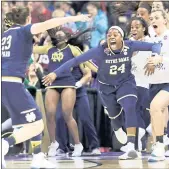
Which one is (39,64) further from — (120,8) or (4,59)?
(4,59)

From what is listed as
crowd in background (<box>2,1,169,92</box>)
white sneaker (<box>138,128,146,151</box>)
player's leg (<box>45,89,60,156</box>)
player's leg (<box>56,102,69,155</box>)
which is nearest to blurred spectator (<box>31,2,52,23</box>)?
crowd in background (<box>2,1,169,92</box>)

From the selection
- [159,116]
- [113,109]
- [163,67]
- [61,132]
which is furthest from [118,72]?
[61,132]

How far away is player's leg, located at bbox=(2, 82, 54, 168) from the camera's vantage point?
19.1ft

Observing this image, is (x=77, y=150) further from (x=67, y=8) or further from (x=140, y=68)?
(x=67, y=8)

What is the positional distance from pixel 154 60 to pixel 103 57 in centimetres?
100

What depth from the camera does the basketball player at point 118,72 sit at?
7199 millimetres

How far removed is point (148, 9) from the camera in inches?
346

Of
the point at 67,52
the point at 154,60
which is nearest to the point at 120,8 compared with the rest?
the point at 67,52

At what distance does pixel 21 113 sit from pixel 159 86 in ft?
6.89

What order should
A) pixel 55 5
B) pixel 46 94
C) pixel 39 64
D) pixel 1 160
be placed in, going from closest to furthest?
pixel 1 160 → pixel 46 94 → pixel 39 64 → pixel 55 5

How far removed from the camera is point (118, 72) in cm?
739

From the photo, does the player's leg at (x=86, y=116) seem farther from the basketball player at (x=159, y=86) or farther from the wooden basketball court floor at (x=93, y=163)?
the basketball player at (x=159, y=86)

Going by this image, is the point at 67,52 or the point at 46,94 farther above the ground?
the point at 67,52

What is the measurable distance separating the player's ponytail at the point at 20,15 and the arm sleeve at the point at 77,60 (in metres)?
1.10
